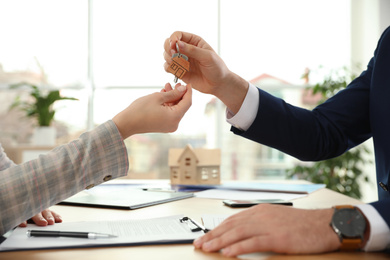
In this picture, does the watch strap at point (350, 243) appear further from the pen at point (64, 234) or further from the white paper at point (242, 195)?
the white paper at point (242, 195)

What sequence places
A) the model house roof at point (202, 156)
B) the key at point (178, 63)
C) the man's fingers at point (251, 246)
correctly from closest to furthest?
the man's fingers at point (251, 246), the key at point (178, 63), the model house roof at point (202, 156)

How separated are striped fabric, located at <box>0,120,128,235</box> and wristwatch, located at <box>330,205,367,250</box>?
16.6 inches

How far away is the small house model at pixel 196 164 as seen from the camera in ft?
6.04

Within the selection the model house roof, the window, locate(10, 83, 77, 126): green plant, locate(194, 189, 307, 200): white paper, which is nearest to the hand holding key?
locate(194, 189, 307, 200): white paper

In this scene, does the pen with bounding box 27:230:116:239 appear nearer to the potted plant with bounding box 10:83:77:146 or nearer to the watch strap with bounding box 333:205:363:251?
the watch strap with bounding box 333:205:363:251

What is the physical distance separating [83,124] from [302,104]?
2351 millimetres

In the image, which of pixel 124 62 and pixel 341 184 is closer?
pixel 341 184

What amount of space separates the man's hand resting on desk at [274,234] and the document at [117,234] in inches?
3.4

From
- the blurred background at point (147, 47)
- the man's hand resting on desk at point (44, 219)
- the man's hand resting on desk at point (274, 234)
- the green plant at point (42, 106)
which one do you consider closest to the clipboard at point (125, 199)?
the man's hand resting on desk at point (44, 219)

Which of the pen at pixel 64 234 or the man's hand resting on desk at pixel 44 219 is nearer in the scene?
the pen at pixel 64 234

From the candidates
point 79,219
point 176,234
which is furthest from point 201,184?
point 176,234

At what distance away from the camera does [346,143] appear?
142cm

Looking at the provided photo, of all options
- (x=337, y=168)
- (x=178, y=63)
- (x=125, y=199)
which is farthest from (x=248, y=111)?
(x=337, y=168)

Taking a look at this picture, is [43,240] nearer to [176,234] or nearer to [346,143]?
[176,234]
